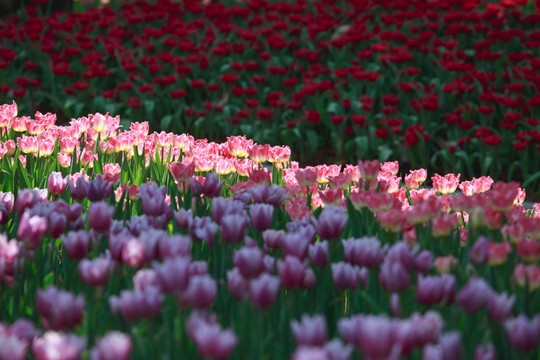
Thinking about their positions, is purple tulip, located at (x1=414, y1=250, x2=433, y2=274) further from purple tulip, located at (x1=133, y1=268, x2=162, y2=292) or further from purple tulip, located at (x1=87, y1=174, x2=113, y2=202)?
purple tulip, located at (x1=87, y1=174, x2=113, y2=202)

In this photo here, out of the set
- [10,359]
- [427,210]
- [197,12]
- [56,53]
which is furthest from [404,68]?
[10,359]

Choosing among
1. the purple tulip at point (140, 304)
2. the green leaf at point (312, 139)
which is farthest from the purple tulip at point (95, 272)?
the green leaf at point (312, 139)

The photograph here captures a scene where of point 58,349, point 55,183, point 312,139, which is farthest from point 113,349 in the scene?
point 312,139

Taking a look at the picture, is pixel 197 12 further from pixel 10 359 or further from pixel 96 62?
pixel 10 359

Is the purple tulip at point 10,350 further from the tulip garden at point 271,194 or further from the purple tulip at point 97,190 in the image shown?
the purple tulip at point 97,190

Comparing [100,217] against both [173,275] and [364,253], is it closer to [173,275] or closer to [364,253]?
[173,275]

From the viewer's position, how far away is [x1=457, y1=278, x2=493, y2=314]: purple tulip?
1535 mm

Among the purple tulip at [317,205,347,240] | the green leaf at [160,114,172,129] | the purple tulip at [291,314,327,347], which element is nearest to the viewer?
the purple tulip at [291,314,327,347]

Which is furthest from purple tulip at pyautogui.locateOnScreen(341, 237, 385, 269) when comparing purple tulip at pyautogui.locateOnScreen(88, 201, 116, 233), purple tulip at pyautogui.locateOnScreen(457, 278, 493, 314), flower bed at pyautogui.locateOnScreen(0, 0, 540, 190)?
flower bed at pyautogui.locateOnScreen(0, 0, 540, 190)

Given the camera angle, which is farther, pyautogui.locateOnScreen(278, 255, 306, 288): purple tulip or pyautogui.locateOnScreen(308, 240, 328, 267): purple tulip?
pyautogui.locateOnScreen(308, 240, 328, 267): purple tulip

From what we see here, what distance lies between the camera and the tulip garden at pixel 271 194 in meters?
1.52

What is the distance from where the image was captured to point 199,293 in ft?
4.78

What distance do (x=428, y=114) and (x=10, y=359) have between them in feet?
17.3

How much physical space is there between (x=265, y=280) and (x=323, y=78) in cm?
593
